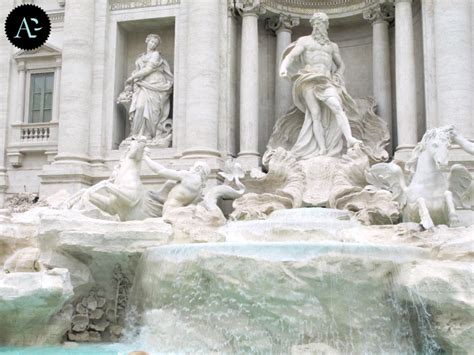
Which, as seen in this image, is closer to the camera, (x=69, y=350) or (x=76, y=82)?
(x=69, y=350)

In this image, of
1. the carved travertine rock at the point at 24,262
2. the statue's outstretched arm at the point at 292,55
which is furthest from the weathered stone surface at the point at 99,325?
the statue's outstretched arm at the point at 292,55

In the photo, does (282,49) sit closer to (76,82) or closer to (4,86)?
(76,82)

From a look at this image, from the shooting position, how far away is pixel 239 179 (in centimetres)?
1438

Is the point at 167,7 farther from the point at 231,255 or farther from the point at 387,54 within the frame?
the point at 231,255

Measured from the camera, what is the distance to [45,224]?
9.77 metres

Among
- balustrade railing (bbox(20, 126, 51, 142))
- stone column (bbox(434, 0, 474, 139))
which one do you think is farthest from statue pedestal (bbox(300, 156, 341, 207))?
balustrade railing (bbox(20, 126, 51, 142))

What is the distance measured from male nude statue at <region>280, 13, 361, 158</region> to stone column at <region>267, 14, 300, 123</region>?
4.76 feet

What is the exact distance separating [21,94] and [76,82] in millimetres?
2318

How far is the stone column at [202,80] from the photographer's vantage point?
15164 mm

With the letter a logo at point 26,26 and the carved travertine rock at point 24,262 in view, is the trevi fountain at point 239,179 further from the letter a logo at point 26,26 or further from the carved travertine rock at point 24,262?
the letter a logo at point 26,26

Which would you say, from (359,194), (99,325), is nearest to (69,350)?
(99,325)

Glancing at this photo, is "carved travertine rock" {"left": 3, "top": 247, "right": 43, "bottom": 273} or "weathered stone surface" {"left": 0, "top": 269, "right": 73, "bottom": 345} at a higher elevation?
"carved travertine rock" {"left": 3, "top": 247, "right": 43, "bottom": 273}

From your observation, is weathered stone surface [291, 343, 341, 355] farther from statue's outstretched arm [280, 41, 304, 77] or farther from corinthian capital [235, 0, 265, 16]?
corinthian capital [235, 0, 265, 16]

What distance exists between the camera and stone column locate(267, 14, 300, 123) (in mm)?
16844
